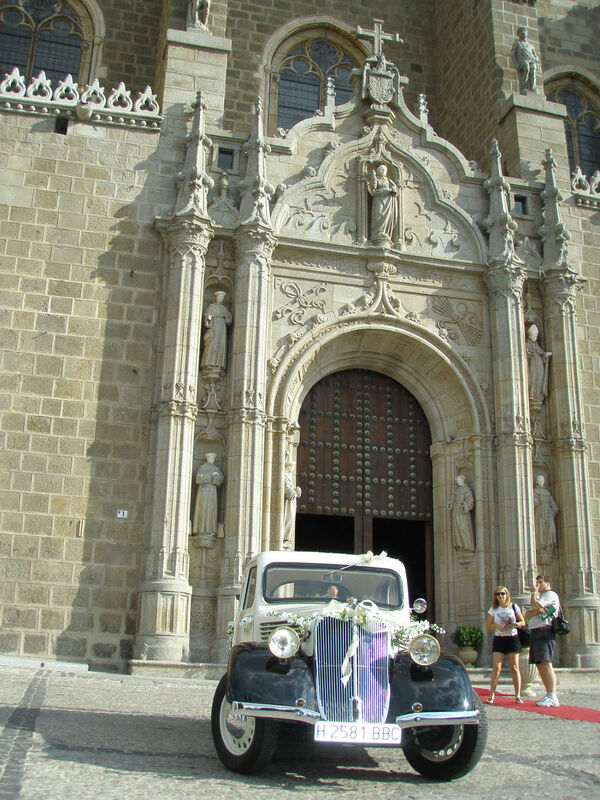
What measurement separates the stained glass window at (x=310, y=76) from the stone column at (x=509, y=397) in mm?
6358

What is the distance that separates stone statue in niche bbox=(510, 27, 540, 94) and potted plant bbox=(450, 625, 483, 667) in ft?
38.0

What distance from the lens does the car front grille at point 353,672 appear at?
594cm

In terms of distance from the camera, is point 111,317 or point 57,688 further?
point 111,317

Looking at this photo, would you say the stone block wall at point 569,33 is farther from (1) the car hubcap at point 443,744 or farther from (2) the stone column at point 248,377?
(1) the car hubcap at point 443,744

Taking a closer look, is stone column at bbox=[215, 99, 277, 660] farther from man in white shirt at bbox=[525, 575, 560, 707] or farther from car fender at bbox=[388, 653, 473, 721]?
car fender at bbox=[388, 653, 473, 721]

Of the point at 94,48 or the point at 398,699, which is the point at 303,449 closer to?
the point at 398,699

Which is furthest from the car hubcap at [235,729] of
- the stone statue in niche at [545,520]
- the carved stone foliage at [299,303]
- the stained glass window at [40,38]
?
the stained glass window at [40,38]

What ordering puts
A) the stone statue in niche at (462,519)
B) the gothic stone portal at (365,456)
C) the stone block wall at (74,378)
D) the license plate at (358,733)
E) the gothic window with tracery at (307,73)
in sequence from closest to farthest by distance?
1. the license plate at (358,733)
2. the stone block wall at (74,378)
3. the stone statue in niche at (462,519)
4. the gothic stone portal at (365,456)
5. the gothic window with tracery at (307,73)

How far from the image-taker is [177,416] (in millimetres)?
14211

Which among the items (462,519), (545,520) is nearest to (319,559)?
(462,519)

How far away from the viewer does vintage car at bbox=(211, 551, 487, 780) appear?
5.77 metres

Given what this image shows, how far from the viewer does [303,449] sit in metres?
16.0

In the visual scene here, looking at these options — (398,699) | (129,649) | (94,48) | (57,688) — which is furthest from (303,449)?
(94,48)

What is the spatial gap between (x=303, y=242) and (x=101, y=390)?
460 cm
